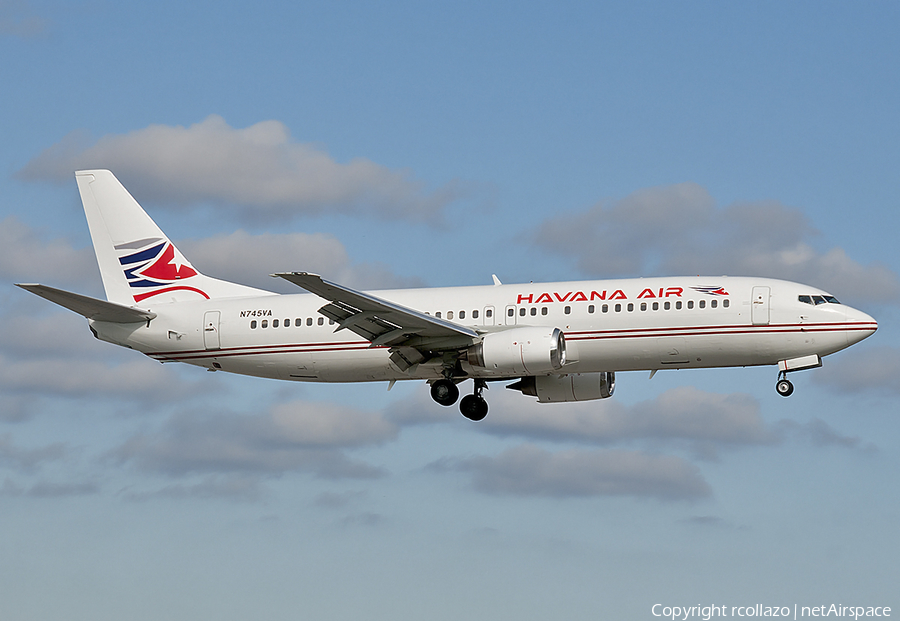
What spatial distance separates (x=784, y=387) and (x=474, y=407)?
12.2 metres

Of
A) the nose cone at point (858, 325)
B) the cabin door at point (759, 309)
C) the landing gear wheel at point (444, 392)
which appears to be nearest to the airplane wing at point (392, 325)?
the landing gear wheel at point (444, 392)

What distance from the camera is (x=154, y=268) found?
48062 millimetres

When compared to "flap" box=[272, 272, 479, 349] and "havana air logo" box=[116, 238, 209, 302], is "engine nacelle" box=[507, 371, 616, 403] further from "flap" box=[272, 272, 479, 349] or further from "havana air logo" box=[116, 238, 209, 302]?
"havana air logo" box=[116, 238, 209, 302]

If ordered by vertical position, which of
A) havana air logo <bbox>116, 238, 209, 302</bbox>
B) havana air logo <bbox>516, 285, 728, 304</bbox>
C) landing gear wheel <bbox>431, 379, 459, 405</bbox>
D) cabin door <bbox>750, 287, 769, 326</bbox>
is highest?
havana air logo <bbox>116, 238, 209, 302</bbox>

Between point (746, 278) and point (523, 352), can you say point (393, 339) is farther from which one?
point (746, 278)

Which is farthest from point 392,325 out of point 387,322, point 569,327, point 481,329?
point 569,327

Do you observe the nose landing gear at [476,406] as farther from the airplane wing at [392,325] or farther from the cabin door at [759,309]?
the cabin door at [759,309]

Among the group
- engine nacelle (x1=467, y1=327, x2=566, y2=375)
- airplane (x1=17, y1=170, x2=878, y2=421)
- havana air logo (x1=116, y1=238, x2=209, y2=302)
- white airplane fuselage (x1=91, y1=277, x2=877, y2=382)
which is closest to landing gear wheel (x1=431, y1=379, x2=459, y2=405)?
airplane (x1=17, y1=170, x2=878, y2=421)

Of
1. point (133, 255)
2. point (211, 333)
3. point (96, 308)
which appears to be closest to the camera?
point (96, 308)

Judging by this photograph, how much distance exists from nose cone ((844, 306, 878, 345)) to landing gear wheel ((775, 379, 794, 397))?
8.15ft

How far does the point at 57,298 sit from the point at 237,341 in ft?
22.8

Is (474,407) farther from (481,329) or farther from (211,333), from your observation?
(211,333)

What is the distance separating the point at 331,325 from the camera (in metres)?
43.0

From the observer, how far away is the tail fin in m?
47.1
